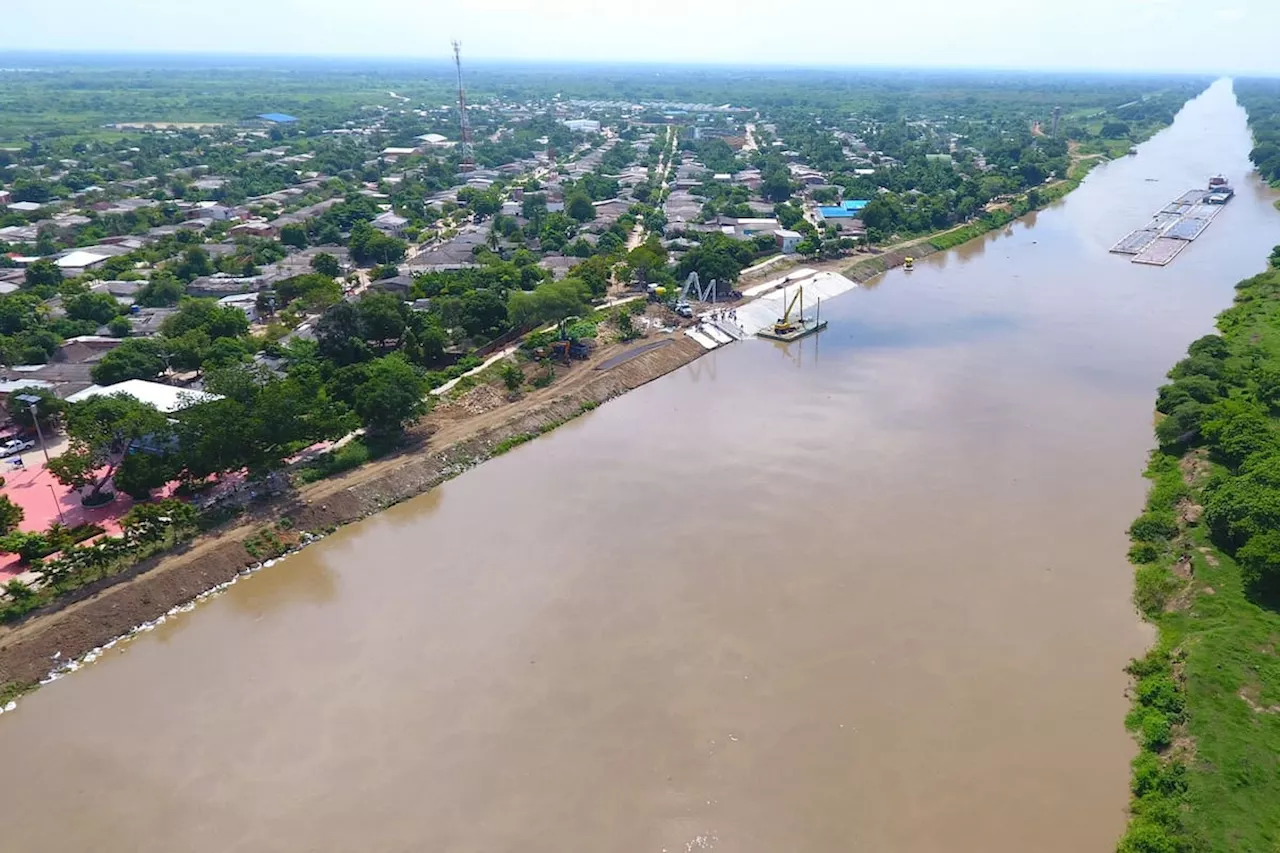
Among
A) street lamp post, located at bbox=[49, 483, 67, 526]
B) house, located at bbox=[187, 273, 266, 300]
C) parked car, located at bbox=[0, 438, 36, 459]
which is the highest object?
house, located at bbox=[187, 273, 266, 300]

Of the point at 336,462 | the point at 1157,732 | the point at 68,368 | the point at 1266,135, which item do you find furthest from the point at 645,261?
the point at 1266,135

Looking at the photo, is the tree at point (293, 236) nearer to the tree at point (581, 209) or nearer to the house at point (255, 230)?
the house at point (255, 230)

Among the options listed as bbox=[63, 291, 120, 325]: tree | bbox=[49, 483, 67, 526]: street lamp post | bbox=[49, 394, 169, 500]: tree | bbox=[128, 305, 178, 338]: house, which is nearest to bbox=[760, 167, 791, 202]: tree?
bbox=[128, 305, 178, 338]: house

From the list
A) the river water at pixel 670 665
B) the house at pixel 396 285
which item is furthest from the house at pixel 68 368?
the river water at pixel 670 665

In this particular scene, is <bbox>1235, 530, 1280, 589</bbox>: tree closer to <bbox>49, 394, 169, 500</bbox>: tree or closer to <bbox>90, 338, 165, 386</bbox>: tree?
<bbox>49, 394, 169, 500</bbox>: tree

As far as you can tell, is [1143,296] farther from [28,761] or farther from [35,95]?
[35,95]

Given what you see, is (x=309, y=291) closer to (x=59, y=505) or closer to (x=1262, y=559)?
(x=59, y=505)
